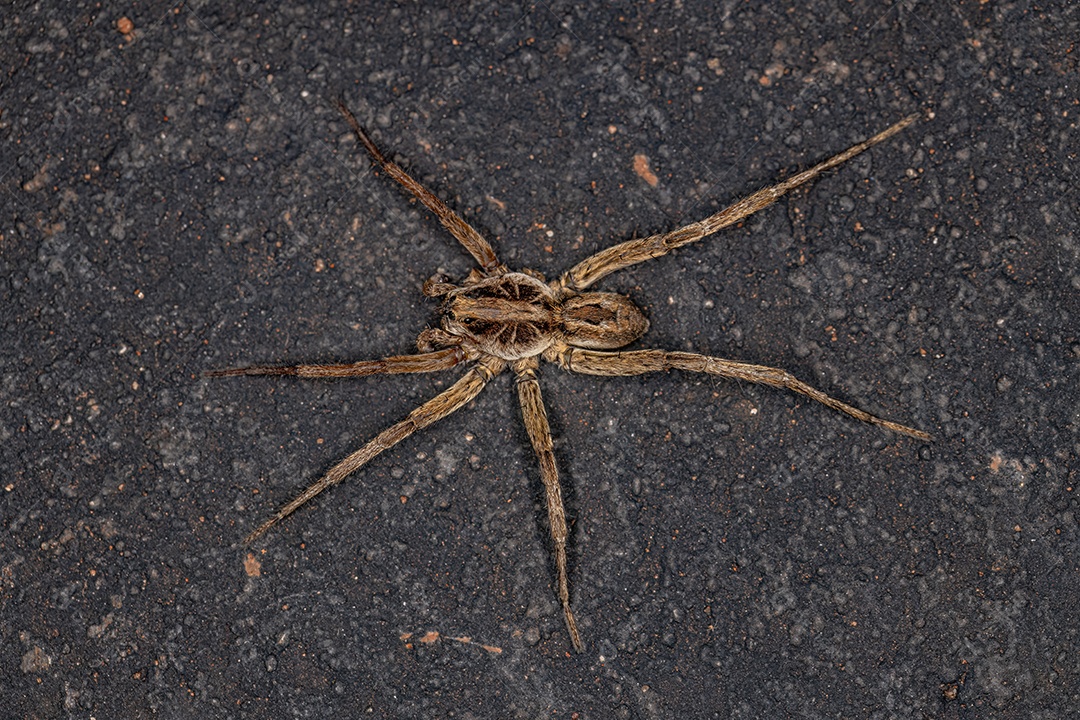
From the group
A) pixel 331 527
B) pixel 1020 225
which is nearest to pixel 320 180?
pixel 331 527

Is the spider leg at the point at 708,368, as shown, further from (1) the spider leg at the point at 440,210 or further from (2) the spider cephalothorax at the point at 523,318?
(1) the spider leg at the point at 440,210

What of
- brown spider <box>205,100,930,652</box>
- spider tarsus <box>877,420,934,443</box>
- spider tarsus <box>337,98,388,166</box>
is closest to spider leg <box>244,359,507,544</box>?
brown spider <box>205,100,930,652</box>

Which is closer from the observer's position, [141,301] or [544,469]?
[544,469]

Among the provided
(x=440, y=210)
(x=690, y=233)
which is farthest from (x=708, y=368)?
(x=440, y=210)

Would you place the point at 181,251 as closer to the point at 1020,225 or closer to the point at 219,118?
the point at 219,118

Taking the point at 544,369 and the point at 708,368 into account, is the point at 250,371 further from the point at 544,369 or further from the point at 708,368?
the point at 708,368

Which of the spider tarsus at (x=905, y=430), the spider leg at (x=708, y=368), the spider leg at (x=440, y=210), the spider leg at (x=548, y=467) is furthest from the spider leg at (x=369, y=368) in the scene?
the spider tarsus at (x=905, y=430)
